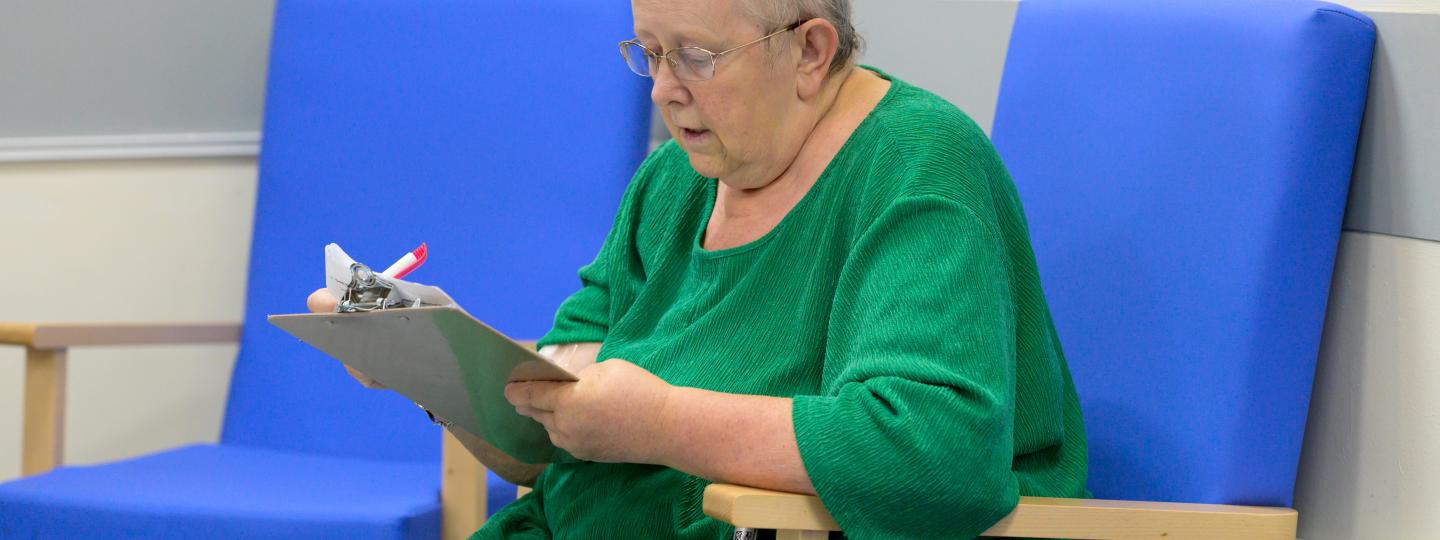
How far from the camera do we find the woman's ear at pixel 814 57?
4.52 ft

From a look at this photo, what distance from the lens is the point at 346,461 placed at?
90.7 inches

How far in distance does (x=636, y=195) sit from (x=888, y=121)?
0.37 metres

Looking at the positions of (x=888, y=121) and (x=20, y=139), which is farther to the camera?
(x=20, y=139)

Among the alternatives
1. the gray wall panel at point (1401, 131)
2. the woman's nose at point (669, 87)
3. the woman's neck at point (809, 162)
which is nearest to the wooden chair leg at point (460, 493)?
the woman's neck at point (809, 162)

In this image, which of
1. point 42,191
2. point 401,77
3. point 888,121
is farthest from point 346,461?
point 888,121

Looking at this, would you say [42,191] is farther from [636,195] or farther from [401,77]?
[636,195]

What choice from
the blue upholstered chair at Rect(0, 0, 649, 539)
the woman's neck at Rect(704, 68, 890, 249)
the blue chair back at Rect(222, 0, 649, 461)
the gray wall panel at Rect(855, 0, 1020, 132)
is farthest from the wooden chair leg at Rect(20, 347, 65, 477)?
the gray wall panel at Rect(855, 0, 1020, 132)

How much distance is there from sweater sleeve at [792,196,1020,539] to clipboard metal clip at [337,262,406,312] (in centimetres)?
35

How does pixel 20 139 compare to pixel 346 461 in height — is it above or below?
above

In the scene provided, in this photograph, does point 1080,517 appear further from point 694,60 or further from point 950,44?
point 950,44

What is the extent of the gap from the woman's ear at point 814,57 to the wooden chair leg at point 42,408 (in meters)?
1.26

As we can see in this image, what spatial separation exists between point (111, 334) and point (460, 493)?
72cm

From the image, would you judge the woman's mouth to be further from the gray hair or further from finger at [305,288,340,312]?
finger at [305,288,340,312]

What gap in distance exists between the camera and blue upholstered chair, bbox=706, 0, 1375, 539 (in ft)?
4.50
